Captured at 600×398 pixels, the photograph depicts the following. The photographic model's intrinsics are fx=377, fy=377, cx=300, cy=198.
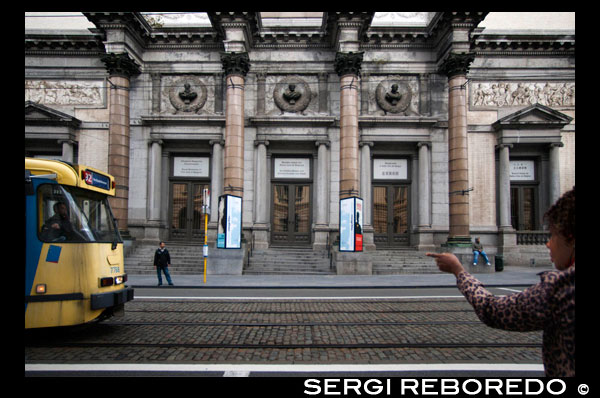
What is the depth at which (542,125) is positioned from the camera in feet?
67.7

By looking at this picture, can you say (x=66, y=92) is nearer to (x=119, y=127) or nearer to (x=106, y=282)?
(x=119, y=127)

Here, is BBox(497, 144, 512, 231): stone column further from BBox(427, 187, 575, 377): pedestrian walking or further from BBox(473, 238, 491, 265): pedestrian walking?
BBox(427, 187, 575, 377): pedestrian walking

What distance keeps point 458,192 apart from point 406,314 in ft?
40.7

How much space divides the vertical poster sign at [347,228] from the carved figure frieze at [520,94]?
395 inches

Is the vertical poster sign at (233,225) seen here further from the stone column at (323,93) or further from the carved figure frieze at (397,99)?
the carved figure frieze at (397,99)

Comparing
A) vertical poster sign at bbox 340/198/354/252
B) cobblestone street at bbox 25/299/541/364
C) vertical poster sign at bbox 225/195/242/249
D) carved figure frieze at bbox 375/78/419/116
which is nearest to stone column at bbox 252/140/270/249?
vertical poster sign at bbox 225/195/242/249

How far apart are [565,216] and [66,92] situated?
25494mm

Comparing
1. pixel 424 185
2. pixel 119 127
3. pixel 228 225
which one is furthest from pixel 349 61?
pixel 119 127

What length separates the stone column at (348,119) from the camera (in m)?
18.6

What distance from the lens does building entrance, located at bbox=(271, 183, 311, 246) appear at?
847 inches

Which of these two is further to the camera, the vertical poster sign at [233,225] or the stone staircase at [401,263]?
the stone staircase at [401,263]

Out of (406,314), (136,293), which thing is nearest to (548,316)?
(406,314)

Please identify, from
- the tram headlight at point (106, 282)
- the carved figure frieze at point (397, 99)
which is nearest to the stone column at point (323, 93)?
the carved figure frieze at point (397, 99)
